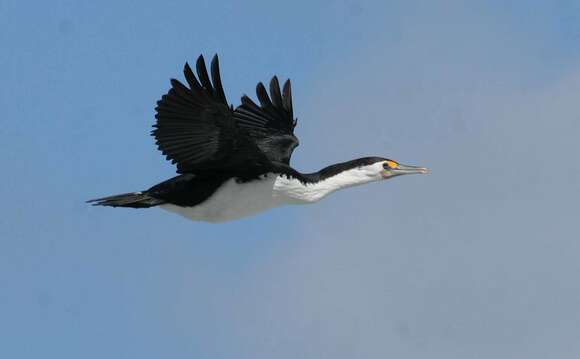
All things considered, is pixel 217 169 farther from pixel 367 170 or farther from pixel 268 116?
pixel 268 116

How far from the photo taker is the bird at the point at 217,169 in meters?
18.9

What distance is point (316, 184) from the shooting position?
67.4 ft

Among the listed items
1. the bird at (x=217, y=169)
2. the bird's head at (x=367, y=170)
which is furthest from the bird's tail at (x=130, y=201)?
the bird's head at (x=367, y=170)

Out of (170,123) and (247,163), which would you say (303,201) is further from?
(170,123)

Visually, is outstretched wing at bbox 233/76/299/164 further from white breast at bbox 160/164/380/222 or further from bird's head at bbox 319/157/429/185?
white breast at bbox 160/164/380/222

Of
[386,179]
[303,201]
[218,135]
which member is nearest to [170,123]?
[218,135]

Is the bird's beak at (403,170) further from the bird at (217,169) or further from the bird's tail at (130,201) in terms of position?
the bird's tail at (130,201)


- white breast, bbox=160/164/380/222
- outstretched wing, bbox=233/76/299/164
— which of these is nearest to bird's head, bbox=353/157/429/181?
white breast, bbox=160/164/380/222

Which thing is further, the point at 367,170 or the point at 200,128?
the point at 367,170

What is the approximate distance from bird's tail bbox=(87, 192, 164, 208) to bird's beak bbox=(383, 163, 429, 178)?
142 inches

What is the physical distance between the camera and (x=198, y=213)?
67.2 feet

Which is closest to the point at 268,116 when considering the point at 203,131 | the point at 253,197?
the point at 253,197

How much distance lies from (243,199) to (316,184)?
1.18 m

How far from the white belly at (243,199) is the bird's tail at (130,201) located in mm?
446
